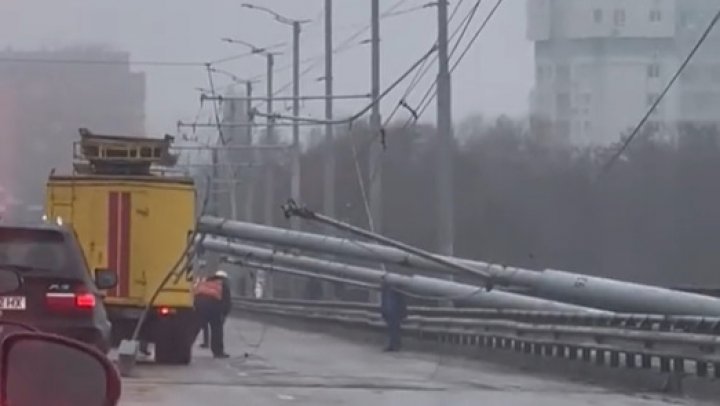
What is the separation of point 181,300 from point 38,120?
25.5 meters

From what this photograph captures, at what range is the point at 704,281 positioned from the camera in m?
36.1

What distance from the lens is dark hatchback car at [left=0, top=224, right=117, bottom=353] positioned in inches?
564

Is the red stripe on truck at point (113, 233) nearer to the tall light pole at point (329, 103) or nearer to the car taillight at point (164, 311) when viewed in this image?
the car taillight at point (164, 311)

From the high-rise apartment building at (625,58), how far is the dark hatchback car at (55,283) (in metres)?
13.3

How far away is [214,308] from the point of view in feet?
102

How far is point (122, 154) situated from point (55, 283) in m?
13.4

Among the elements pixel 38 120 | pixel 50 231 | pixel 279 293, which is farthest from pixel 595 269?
pixel 279 293

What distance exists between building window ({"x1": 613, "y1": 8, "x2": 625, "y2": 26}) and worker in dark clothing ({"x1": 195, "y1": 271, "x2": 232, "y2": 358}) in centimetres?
818

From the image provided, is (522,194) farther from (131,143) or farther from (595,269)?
(131,143)

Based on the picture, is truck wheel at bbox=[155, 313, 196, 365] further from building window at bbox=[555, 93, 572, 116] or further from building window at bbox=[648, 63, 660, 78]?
building window at bbox=[555, 93, 572, 116]

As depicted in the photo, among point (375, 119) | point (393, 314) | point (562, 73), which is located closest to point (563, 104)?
point (562, 73)

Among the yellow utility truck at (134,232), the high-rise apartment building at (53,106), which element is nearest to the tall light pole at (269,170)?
the high-rise apartment building at (53,106)

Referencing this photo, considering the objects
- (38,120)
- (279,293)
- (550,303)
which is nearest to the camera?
(550,303)

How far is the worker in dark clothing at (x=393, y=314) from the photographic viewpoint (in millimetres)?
37062
